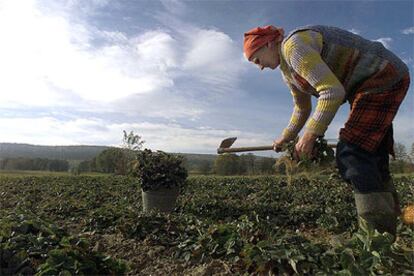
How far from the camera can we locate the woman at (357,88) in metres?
2.69

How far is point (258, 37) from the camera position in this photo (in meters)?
2.89

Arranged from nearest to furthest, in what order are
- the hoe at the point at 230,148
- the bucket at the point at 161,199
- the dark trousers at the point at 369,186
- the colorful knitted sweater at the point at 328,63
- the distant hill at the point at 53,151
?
the colorful knitted sweater at the point at 328,63 → the dark trousers at the point at 369,186 → the hoe at the point at 230,148 → the bucket at the point at 161,199 → the distant hill at the point at 53,151

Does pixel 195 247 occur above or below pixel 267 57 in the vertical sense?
below

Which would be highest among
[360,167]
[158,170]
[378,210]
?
[360,167]

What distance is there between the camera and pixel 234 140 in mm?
4145

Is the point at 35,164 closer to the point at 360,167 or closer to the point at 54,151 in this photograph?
the point at 360,167

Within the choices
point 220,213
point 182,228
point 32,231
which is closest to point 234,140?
point 182,228

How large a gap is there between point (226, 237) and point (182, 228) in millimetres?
913

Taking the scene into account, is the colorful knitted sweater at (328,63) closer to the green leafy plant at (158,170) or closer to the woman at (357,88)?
the woman at (357,88)

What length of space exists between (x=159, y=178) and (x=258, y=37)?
4.20 m

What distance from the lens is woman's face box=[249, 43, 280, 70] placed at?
2.91 metres

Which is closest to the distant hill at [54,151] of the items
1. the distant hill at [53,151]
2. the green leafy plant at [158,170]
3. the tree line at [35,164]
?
the distant hill at [53,151]

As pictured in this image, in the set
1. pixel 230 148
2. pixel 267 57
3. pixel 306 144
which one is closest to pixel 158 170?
pixel 230 148

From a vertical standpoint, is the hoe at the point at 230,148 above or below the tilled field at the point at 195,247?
above
